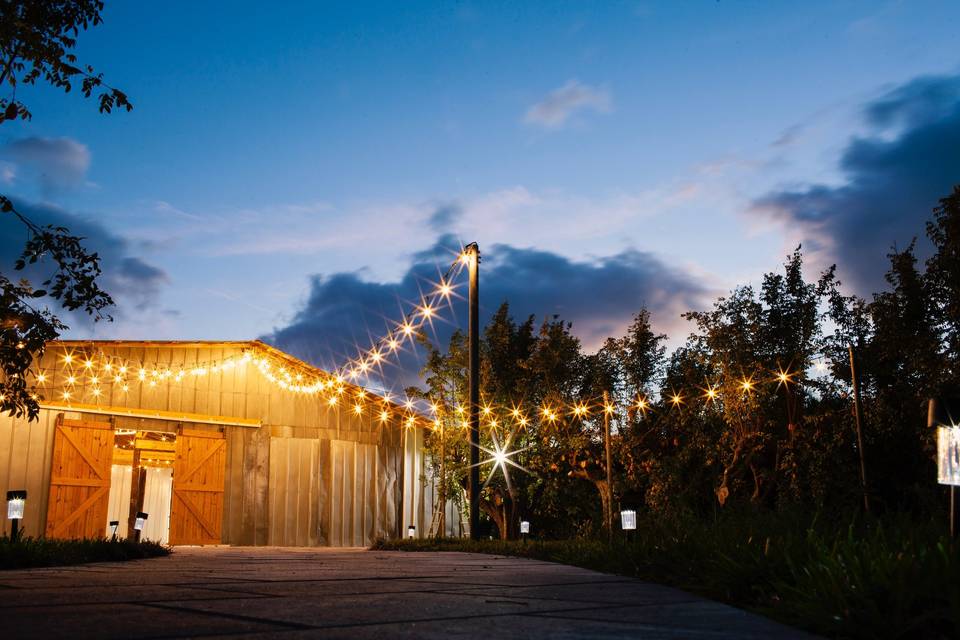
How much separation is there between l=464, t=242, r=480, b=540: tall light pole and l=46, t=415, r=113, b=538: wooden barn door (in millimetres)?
7470

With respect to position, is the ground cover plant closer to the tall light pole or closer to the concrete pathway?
the tall light pole

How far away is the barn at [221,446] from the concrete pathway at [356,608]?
10.3 meters

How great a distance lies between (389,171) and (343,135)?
117cm

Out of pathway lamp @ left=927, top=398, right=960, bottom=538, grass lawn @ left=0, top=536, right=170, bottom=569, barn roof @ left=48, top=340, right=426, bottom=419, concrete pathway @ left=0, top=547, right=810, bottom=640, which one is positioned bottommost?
grass lawn @ left=0, top=536, right=170, bottom=569

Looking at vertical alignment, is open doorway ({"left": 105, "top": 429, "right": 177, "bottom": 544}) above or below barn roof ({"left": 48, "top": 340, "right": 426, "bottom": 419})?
below

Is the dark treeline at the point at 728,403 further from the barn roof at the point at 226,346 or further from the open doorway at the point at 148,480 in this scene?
the open doorway at the point at 148,480

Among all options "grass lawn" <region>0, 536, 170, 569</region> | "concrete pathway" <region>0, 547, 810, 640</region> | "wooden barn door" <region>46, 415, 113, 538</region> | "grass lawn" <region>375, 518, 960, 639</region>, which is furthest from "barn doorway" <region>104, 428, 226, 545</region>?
"grass lawn" <region>375, 518, 960, 639</region>

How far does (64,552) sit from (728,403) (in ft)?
39.8

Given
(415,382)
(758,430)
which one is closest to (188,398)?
(415,382)

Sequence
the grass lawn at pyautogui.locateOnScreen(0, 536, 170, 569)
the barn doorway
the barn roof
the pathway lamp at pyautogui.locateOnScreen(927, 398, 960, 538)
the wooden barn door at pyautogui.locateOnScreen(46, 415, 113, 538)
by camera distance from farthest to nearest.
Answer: the barn doorway < the barn roof < the wooden barn door at pyautogui.locateOnScreen(46, 415, 113, 538) < the grass lawn at pyautogui.locateOnScreen(0, 536, 170, 569) < the pathway lamp at pyautogui.locateOnScreen(927, 398, 960, 538)

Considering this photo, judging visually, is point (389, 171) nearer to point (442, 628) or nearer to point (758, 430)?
point (758, 430)

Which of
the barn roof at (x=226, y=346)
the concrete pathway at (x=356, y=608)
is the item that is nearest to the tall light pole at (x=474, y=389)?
the barn roof at (x=226, y=346)

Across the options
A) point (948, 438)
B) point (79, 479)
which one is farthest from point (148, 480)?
point (948, 438)

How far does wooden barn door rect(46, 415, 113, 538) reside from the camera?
1455cm
